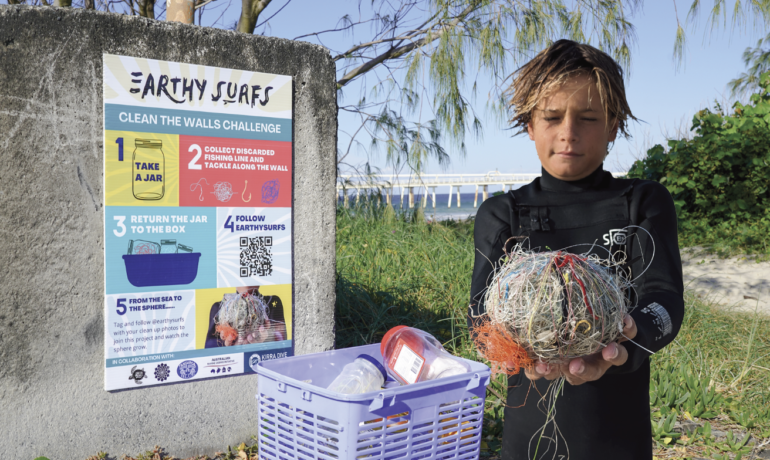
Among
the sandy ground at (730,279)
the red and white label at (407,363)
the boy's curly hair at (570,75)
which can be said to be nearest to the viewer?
A: the boy's curly hair at (570,75)

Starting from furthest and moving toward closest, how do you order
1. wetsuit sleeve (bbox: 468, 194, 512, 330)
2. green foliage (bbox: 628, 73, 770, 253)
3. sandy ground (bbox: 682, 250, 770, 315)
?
green foliage (bbox: 628, 73, 770, 253) → sandy ground (bbox: 682, 250, 770, 315) → wetsuit sleeve (bbox: 468, 194, 512, 330)

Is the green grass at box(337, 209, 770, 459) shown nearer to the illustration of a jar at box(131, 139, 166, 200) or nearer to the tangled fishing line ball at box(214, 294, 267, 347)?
the tangled fishing line ball at box(214, 294, 267, 347)

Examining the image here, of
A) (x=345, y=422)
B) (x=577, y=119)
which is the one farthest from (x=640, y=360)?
(x=345, y=422)

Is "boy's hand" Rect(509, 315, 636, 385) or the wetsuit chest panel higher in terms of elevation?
the wetsuit chest panel

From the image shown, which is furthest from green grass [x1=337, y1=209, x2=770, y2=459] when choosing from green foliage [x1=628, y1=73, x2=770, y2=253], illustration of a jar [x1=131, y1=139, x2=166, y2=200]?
green foliage [x1=628, y1=73, x2=770, y2=253]

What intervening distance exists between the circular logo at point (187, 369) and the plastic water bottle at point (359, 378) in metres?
1.09

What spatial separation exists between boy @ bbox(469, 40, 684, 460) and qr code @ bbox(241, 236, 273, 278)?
136 cm

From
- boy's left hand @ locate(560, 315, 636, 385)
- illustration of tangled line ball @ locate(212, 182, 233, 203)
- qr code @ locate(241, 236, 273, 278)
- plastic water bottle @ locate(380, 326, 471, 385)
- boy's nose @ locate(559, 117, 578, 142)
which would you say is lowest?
plastic water bottle @ locate(380, 326, 471, 385)

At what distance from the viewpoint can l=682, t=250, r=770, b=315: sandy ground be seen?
562cm

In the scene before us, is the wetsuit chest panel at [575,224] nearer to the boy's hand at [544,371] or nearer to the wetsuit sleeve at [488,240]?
the wetsuit sleeve at [488,240]

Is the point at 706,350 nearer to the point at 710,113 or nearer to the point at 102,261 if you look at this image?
the point at 102,261

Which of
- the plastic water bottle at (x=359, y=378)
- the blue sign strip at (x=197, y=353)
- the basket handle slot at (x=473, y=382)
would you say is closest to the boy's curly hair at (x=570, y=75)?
the basket handle slot at (x=473, y=382)

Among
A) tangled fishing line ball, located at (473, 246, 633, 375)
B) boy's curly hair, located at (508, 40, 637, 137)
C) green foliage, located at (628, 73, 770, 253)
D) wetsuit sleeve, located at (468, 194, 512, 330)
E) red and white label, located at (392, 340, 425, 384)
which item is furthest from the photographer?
green foliage, located at (628, 73, 770, 253)

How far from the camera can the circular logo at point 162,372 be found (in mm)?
2487
